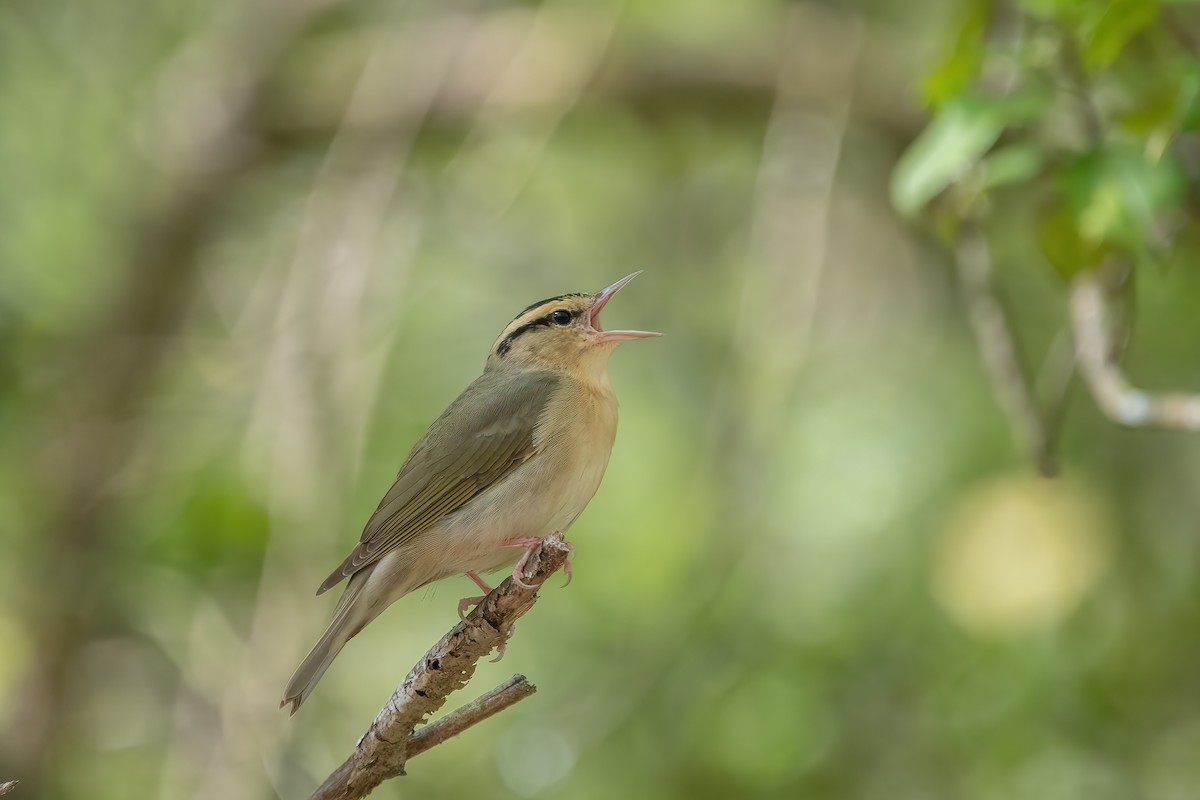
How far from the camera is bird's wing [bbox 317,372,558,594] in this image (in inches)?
160

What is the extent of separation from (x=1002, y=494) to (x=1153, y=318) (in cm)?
150

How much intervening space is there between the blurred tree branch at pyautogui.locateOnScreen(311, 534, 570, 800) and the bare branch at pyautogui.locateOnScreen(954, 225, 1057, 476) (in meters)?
2.12

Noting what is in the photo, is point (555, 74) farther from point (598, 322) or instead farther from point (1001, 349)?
point (1001, 349)

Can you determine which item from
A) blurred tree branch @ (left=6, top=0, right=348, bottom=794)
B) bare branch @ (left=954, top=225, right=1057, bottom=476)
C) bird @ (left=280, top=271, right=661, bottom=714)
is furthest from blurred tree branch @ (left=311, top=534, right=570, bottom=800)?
blurred tree branch @ (left=6, top=0, right=348, bottom=794)

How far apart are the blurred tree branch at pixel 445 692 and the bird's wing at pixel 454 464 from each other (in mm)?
773

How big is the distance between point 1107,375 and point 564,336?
186 centimetres

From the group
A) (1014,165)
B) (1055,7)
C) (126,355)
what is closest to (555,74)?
(126,355)

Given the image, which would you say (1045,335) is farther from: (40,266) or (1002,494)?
(40,266)

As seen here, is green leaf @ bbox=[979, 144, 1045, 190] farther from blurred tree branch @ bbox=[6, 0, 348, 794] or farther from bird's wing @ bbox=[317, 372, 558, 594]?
blurred tree branch @ bbox=[6, 0, 348, 794]

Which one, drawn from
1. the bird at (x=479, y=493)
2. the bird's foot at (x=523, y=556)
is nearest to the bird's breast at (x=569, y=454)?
the bird at (x=479, y=493)

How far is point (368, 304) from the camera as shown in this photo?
21.6 ft

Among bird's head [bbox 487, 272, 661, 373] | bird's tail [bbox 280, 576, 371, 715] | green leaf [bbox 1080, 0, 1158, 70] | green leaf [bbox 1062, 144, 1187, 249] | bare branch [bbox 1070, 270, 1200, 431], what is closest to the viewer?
green leaf [bbox 1080, 0, 1158, 70]

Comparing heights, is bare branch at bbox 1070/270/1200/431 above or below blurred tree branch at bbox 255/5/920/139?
below

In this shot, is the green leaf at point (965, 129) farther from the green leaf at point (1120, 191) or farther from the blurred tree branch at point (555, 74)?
the blurred tree branch at point (555, 74)
